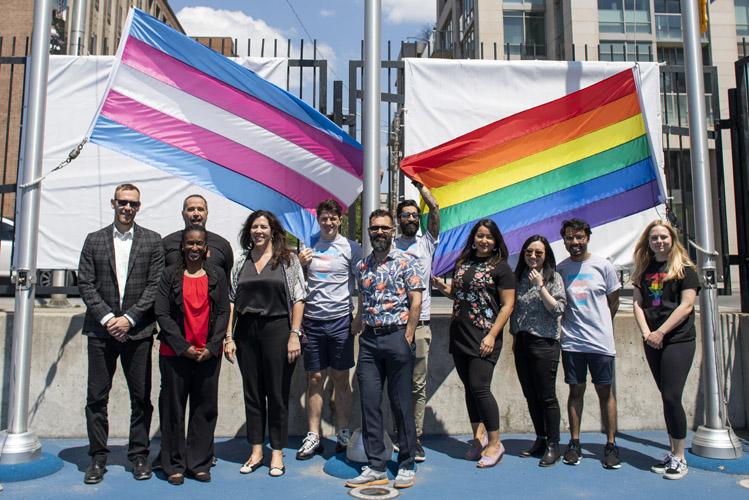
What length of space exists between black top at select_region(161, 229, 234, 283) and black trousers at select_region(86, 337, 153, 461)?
629 millimetres

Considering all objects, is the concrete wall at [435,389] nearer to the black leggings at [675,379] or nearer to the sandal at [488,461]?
the sandal at [488,461]

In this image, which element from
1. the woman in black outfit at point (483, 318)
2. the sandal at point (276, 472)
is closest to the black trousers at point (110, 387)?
the sandal at point (276, 472)

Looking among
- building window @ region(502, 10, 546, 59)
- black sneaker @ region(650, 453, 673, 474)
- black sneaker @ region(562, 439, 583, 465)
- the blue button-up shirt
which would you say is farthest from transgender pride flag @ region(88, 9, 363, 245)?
building window @ region(502, 10, 546, 59)

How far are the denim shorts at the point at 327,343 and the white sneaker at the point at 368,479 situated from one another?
80 centimetres

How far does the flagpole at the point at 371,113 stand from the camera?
4.75 metres

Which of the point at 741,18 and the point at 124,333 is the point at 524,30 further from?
the point at 124,333

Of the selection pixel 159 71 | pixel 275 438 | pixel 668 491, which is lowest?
pixel 668 491

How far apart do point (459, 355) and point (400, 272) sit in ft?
2.76

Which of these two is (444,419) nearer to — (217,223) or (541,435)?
(541,435)

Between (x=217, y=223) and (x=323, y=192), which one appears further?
(x=217, y=223)

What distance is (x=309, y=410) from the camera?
15.3ft

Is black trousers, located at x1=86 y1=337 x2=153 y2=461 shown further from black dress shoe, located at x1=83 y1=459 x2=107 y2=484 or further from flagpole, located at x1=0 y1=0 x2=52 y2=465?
flagpole, located at x1=0 y1=0 x2=52 y2=465

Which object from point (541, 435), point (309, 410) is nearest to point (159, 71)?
point (309, 410)

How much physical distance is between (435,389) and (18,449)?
332 cm
